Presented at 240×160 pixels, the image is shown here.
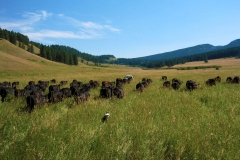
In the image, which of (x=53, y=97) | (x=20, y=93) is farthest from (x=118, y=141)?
(x=20, y=93)

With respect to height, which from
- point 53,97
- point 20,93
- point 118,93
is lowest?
point 118,93

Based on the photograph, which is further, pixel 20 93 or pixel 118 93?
pixel 20 93

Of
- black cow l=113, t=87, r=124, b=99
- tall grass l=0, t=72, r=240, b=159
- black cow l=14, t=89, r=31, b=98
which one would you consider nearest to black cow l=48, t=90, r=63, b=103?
black cow l=14, t=89, r=31, b=98

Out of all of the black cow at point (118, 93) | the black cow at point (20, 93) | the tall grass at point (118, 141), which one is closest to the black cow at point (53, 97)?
the black cow at point (20, 93)

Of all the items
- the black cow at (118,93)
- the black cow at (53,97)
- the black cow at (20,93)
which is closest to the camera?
the black cow at (53,97)

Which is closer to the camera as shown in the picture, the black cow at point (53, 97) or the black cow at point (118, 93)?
the black cow at point (53, 97)

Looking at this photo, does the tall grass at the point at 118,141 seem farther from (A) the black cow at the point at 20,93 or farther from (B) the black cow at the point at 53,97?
(A) the black cow at the point at 20,93

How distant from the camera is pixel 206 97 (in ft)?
38.0

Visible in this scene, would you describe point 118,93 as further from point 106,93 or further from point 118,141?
point 118,141

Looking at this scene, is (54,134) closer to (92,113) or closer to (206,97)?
(92,113)

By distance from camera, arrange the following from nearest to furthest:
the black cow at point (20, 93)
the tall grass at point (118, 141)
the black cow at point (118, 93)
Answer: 1. the tall grass at point (118, 141)
2. the black cow at point (118, 93)
3. the black cow at point (20, 93)

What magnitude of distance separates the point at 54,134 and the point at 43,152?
901mm

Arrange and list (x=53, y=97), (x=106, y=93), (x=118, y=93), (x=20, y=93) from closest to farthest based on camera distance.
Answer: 1. (x=53, y=97)
2. (x=106, y=93)
3. (x=118, y=93)
4. (x=20, y=93)

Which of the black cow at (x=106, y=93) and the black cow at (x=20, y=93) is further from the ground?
the black cow at (x=20, y=93)
